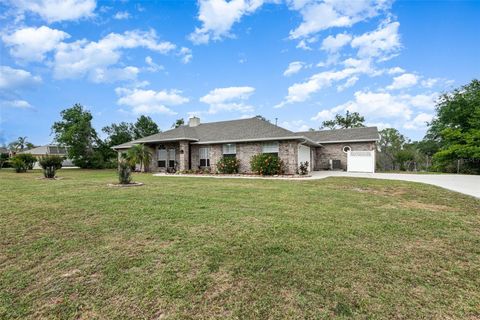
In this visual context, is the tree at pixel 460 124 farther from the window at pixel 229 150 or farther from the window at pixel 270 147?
the window at pixel 229 150

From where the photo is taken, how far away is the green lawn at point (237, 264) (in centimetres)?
227

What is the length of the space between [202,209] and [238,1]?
11.2 meters

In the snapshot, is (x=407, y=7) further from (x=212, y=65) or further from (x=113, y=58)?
(x=113, y=58)

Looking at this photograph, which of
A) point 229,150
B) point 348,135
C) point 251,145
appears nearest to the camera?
point 251,145

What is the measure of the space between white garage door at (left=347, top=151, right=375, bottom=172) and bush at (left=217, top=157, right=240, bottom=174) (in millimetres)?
10092

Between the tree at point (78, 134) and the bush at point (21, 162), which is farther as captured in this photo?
the tree at point (78, 134)

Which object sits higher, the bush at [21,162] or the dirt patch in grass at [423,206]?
the bush at [21,162]

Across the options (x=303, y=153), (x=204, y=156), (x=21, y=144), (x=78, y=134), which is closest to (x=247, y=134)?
(x=204, y=156)

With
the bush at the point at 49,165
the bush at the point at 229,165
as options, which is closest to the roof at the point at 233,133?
the bush at the point at 229,165

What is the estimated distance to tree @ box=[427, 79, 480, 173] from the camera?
65.3 ft

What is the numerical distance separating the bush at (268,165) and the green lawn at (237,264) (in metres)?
10.6

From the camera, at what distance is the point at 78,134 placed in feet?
99.4

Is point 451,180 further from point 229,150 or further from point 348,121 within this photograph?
point 348,121

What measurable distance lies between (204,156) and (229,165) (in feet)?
9.99
